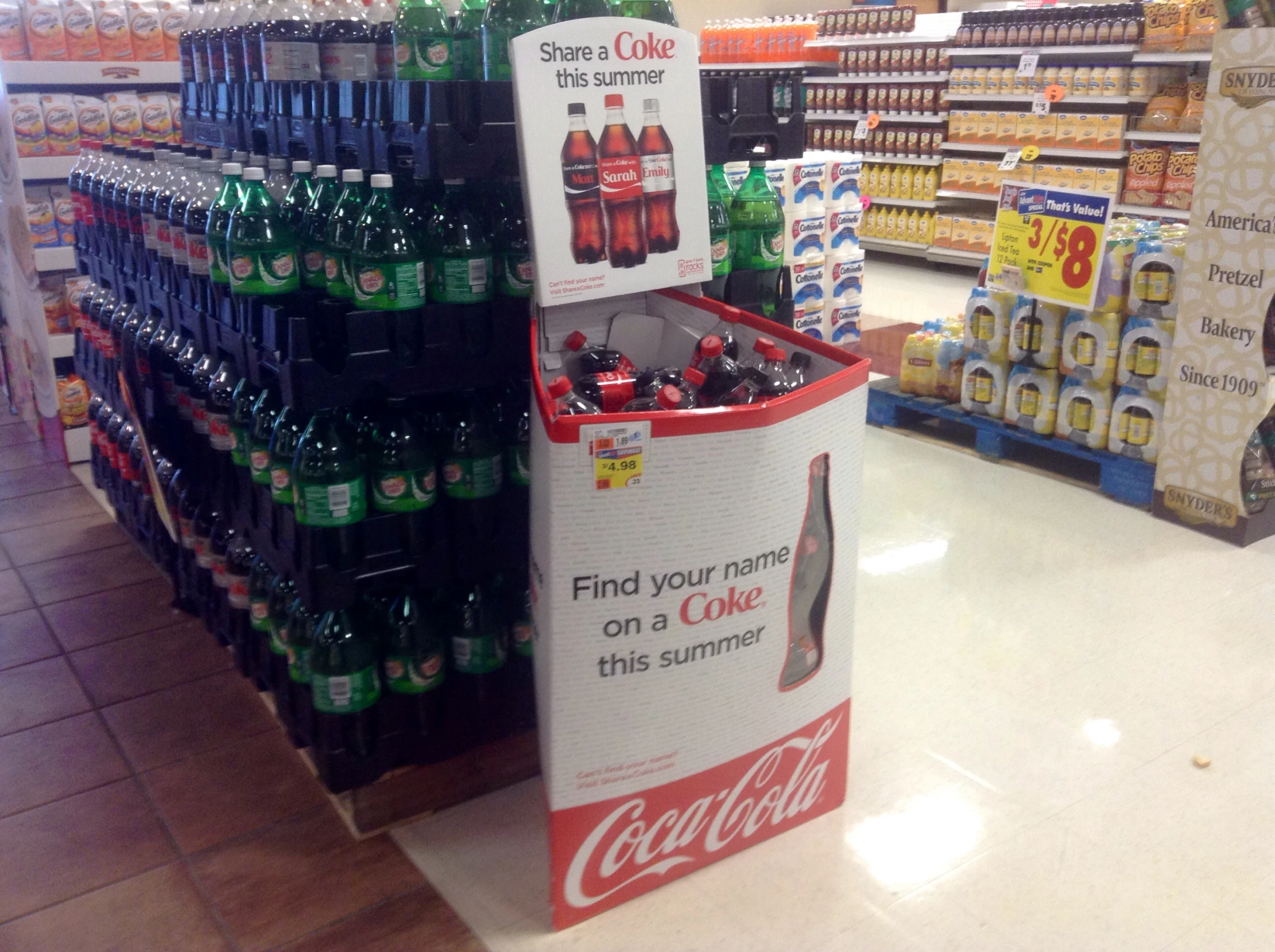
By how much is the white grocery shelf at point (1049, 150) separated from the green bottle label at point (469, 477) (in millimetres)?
6662

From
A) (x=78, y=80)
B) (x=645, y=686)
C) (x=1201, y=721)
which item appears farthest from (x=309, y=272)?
(x=78, y=80)

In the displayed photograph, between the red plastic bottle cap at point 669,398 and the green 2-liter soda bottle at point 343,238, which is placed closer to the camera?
the red plastic bottle cap at point 669,398

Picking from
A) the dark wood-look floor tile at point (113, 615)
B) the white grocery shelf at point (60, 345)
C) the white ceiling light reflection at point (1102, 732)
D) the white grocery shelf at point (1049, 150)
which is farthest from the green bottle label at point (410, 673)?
the white grocery shelf at point (1049, 150)

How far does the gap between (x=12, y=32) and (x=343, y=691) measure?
3.67 meters

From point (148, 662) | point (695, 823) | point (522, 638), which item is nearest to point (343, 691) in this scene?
point (522, 638)

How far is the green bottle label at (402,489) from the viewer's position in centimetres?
214

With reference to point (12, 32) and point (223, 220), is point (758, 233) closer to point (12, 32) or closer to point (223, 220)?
point (223, 220)

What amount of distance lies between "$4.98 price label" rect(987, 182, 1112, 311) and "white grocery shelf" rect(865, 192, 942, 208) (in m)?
4.66

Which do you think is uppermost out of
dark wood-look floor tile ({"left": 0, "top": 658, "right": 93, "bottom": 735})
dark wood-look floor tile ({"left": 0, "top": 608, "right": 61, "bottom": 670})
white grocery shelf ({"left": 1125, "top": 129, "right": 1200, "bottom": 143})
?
white grocery shelf ({"left": 1125, "top": 129, "right": 1200, "bottom": 143})

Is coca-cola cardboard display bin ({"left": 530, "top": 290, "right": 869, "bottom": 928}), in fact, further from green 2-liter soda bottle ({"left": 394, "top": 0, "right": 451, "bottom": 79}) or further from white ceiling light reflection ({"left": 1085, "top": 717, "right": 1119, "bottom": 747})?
white ceiling light reflection ({"left": 1085, "top": 717, "right": 1119, "bottom": 747})

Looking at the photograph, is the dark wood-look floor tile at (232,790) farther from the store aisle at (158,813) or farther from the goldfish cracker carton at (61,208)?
the goldfish cracker carton at (61,208)

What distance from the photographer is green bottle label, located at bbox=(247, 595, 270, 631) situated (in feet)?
8.48

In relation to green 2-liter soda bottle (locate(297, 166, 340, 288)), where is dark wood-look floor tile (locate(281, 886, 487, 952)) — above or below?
below

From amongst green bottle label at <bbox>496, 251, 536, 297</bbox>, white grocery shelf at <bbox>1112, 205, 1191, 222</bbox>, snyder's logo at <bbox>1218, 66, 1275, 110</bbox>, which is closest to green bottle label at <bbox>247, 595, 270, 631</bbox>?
green bottle label at <bbox>496, 251, 536, 297</bbox>
